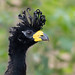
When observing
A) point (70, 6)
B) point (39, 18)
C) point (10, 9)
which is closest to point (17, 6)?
point (10, 9)

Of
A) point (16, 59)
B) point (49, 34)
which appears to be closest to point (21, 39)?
point (16, 59)

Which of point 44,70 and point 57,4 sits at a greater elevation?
point 57,4

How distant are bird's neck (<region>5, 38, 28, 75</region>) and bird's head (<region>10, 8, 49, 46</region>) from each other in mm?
117

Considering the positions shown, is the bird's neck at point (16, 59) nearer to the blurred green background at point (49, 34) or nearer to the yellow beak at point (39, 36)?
the yellow beak at point (39, 36)

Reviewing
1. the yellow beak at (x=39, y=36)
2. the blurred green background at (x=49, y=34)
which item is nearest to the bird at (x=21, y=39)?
the yellow beak at (x=39, y=36)

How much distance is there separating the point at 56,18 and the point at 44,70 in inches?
53.1

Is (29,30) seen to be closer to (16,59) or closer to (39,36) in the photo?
(39,36)

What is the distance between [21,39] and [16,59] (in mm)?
335

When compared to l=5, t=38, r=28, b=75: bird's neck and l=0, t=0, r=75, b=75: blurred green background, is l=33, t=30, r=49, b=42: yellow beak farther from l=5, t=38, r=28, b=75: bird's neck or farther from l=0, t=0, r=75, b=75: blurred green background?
l=0, t=0, r=75, b=75: blurred green background

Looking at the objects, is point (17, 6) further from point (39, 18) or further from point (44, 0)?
point (39, 18)

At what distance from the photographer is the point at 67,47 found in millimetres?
9961

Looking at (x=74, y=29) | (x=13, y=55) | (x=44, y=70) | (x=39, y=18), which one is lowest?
(x=13, y=55)

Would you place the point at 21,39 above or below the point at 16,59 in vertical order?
above

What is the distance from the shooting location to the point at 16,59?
7.49m
